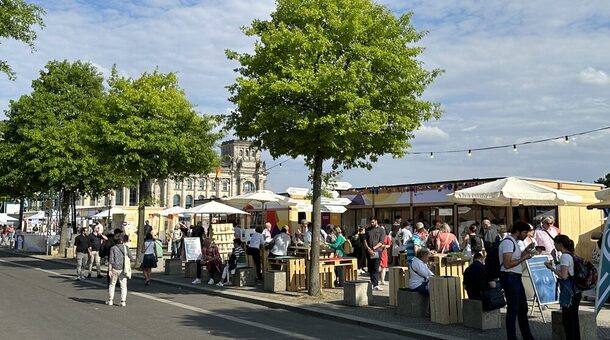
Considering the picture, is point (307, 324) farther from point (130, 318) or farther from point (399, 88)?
point (399, 88)

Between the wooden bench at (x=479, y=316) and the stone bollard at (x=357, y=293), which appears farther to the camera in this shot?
the stone bollard at (x=357, y=293)

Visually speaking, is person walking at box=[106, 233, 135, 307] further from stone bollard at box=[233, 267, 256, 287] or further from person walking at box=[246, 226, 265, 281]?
person walking at box=[246, 226, 265, 281]

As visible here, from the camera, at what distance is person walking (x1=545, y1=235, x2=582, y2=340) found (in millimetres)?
8047

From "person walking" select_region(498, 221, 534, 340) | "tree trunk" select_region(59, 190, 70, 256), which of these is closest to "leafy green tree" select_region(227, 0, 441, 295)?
"person walking" select_region(498, 221, 534, 340)

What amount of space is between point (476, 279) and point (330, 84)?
535cm

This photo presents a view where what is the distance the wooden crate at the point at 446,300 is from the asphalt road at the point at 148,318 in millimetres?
1072

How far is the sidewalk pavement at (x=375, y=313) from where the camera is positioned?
9.52 m

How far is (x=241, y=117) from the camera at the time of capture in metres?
14.7

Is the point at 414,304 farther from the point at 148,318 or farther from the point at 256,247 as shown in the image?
the point at 256,247

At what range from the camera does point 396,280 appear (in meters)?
12.3

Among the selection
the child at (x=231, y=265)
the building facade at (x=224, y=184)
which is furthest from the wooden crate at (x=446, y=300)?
the building facade at (x=224, y=184)

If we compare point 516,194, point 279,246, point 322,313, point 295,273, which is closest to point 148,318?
point 322,313

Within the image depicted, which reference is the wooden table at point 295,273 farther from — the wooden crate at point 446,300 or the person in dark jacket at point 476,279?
the person in dark jacket at point 476,279

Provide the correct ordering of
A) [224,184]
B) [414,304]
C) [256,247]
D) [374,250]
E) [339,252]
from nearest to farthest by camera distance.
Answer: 1. [414,304]
2. [374,250]
3. [256,247]
4. [339,252]
5. [224,184]
